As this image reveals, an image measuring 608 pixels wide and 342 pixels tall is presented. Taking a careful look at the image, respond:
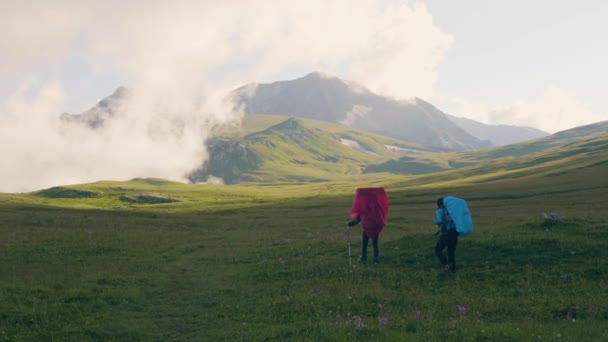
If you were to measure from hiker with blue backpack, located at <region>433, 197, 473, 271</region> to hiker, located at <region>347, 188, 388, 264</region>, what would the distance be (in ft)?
15.4

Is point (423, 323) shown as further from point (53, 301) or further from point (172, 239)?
point (172, 239)

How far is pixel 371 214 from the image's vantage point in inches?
1121

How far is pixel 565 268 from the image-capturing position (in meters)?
22.4

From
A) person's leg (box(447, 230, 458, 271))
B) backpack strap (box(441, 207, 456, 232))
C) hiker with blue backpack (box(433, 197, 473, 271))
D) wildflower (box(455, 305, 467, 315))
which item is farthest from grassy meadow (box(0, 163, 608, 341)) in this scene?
backpack strap (box(441, 207, 456, 232))

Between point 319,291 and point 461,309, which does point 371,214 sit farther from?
point 461,309

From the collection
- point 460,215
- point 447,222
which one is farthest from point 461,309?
point 447,222

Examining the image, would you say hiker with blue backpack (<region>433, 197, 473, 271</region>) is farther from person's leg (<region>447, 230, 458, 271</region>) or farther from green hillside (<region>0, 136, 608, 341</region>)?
green hillside (<region>0, 136, 608, 341</region>)

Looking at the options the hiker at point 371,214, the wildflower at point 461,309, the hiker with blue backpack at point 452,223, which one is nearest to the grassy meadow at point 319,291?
the wildflower at point 461,309

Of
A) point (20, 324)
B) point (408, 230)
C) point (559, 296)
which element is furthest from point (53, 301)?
point (408, 230)

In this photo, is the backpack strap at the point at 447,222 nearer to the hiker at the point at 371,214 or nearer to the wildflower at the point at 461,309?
the hiker at the point at 371,214

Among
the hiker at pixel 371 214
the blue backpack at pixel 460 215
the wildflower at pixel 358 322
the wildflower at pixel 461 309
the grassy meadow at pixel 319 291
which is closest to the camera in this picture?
the wildflower at pixel 358 322

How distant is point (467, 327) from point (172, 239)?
131ft

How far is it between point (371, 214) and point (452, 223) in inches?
241

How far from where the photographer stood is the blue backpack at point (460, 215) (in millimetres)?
22625
